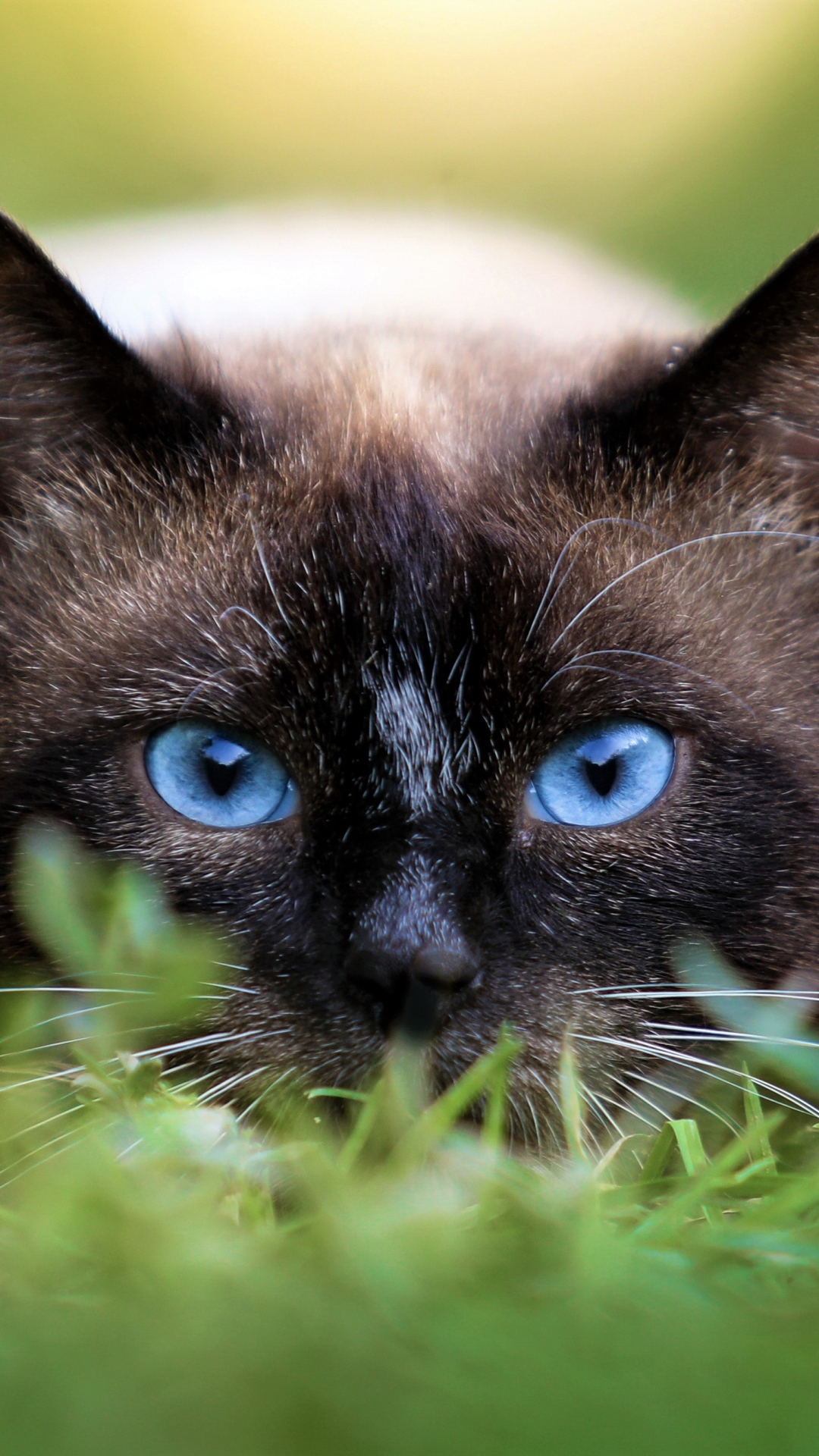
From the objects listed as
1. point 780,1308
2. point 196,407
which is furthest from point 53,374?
point 780,1308

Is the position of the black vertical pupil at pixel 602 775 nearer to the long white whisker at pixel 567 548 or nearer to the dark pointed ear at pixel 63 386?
the long white whisker at pixel 567 548

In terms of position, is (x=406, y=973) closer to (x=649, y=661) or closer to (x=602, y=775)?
(x=602, y=775)

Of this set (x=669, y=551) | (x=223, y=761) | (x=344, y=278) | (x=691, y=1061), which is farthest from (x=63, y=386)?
(x=344, y=278)

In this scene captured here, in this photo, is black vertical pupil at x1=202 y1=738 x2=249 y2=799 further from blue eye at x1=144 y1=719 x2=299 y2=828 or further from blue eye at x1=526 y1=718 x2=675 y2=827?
blue eye at x1=526 y1=718 x2=675 y2=827

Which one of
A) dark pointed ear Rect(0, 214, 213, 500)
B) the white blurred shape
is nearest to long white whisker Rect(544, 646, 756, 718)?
dark pointed ear Rect(0, 214, 213, 500)

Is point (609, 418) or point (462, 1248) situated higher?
point (609, 418)

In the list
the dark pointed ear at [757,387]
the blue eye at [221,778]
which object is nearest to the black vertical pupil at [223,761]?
the blue eye at [221,778]

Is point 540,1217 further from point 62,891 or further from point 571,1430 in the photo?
point 62,891
